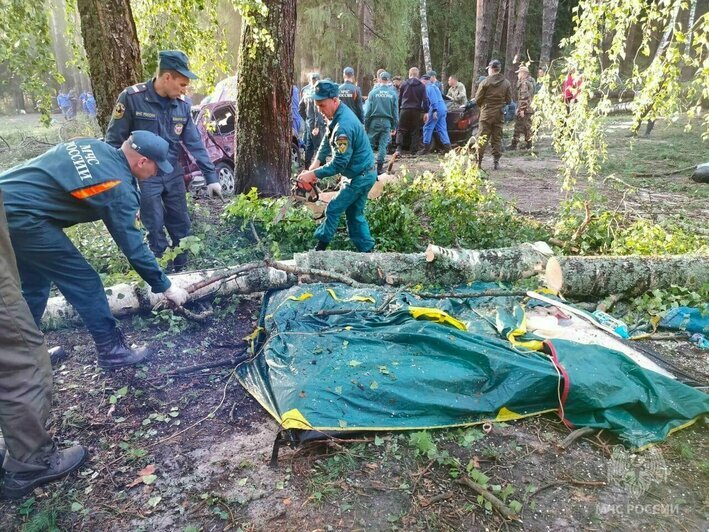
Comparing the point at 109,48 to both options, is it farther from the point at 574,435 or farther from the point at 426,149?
the point at 426,149

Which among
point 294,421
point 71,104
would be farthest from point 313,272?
point 71,104

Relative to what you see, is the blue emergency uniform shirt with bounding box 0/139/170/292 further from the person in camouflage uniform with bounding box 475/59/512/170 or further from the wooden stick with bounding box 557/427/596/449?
the person in camouflage uniform with bounding box 475/59/512/170

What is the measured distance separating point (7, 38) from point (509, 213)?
18.0 ft

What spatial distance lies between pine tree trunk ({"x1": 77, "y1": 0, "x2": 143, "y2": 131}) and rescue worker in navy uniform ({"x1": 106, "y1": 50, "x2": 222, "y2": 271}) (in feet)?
2.40

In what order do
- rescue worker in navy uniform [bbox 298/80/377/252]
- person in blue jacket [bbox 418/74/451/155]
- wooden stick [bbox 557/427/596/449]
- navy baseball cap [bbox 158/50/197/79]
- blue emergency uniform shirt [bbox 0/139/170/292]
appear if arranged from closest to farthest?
1. wooden stick [bbox 557/427/596/449]
2. blue emergency uniform shirt [bbox 0/139/170/292]
3. navy baseball cap [bbox 158/50/197/79]
4. rescue worker in navy uniform [bbox 298/80/377/252]
5. person in blue jacket [bbox 418/74/451/155]

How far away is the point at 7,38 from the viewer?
13.8 ft

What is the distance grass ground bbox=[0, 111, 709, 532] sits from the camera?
7.16 feet

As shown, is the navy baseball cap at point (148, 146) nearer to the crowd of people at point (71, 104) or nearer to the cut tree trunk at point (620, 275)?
the cut tree trunk at point (620, 275)

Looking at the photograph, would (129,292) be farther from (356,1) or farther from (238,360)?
(356,1)

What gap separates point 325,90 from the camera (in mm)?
Answer: 4539

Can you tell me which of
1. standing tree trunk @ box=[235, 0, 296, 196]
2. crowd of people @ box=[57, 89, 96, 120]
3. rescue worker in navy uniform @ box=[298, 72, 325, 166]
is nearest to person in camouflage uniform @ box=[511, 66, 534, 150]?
rescue worker in navy uniform @ box=[298, 72, 325, 166]

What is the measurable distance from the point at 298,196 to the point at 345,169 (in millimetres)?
704

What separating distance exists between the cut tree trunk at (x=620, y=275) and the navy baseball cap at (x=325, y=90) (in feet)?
8.77

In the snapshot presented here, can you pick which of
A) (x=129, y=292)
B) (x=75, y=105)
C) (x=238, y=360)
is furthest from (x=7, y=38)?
(x=75, y=105)
